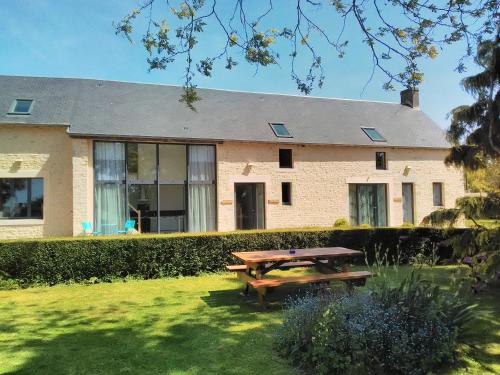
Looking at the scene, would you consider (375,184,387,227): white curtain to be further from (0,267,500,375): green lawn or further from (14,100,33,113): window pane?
(14,100,33,113): window pane

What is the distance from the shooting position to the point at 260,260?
22.0 ft

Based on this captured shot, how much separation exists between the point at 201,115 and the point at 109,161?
4225 millimetres

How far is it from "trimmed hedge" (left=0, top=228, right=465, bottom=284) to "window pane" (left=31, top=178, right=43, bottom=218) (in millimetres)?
5090

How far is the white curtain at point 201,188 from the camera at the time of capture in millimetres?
14617

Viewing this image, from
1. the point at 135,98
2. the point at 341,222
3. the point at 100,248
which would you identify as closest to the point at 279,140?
the point at 341,222

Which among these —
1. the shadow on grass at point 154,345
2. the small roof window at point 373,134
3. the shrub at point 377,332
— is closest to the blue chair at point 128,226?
the shadow on grass at point 154,345

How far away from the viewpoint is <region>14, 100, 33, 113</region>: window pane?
1381cm

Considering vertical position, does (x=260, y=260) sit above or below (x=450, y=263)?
above

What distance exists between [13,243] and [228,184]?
7.82m

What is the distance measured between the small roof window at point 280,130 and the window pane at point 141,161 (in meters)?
5.02

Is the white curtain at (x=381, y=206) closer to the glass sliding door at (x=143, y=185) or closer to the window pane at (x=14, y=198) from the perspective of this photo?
the glass sliding door at (x=143, y=185)

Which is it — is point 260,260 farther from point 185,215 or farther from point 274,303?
point 185,215

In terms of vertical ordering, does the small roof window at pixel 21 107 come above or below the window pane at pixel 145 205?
above

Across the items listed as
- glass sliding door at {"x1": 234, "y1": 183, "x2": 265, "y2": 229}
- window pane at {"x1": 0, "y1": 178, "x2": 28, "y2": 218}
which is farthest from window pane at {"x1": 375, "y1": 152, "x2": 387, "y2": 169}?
window pane at {"x1": 0, "y1": 178, "x2": 28, "y2": 218}
